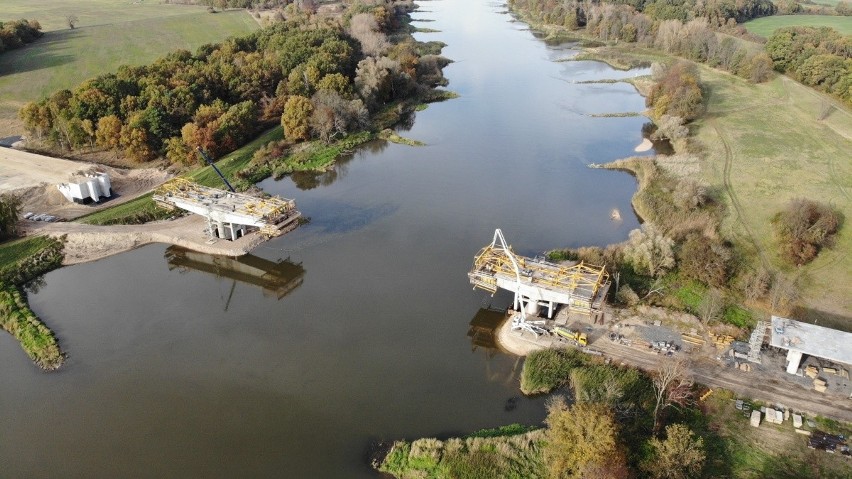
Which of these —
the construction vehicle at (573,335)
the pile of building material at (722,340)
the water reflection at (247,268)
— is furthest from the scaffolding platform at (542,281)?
the water reflection at (247,268)

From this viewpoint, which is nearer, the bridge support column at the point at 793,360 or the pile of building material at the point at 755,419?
the pile of building material at the point at 755,419

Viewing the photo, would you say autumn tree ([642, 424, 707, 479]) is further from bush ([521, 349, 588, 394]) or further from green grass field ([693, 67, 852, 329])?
green grass field ([693, 67, 852, 329])

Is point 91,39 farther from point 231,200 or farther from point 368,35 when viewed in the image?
point 231,200

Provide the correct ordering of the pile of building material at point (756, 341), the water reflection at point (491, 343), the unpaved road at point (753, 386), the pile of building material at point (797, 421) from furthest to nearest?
the water reflection at point (491, 343)
the pile of building material at point (756, 341)
the unpaved road at point (753, 386)
the pile of building material at point (797, 421)

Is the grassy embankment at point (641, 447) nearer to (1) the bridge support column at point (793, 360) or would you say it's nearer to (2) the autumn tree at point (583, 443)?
(2) the autumn tree at point (583, 443)

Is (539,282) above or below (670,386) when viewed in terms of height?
above

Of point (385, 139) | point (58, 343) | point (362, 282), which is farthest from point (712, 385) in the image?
point (385, 139)

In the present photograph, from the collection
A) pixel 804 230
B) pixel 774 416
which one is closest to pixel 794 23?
pixel 804 230
